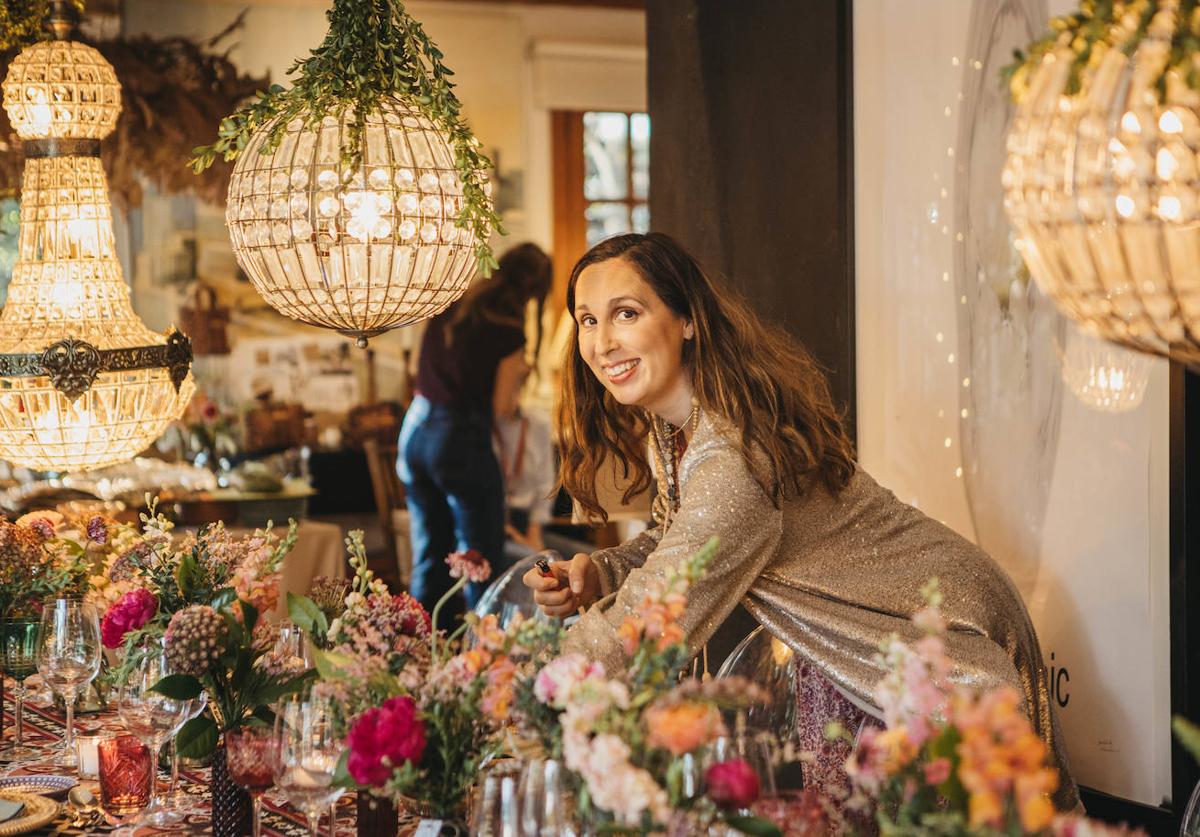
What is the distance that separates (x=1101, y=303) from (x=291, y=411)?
7131 millimetres

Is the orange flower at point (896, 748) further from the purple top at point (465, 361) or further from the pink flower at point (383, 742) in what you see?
the purple top at point (465, 361)

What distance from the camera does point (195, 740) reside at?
1.98 meters

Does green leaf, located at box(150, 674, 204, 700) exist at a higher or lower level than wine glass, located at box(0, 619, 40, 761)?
higher

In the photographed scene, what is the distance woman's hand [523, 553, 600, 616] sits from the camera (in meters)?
2.40

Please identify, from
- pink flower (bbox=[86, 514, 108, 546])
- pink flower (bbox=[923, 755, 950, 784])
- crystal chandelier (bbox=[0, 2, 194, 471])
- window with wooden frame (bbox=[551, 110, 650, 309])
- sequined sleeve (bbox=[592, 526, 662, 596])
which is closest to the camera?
pink flower (bbox=[923, 755, 950, 784])

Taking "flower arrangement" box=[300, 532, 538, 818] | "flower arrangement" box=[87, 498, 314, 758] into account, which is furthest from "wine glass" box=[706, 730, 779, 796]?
"flower arrangement" box=[87, 498, 314, 758]

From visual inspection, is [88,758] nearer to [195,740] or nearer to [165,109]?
[195,740]

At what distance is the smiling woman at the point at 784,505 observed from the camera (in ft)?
7.26

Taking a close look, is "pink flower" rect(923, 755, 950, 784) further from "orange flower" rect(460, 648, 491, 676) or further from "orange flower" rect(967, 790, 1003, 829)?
"orange flower" rect(460, 648, 491, 676)

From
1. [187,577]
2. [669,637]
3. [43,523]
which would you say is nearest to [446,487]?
[43,523]

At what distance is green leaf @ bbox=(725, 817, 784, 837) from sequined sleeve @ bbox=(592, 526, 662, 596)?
1130mm

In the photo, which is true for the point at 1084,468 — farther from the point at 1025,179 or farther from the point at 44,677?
the point at 44,677

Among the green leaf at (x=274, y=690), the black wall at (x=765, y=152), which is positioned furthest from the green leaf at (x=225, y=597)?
the black wall at (x=765, y=152)

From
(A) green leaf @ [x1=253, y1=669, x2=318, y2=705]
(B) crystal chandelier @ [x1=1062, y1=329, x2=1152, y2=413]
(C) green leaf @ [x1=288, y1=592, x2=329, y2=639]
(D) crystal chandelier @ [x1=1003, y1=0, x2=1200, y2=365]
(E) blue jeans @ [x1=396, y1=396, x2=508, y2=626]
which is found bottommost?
(E) blue jeans @ [x1=396, y1=396, x2=508, y2=626]
